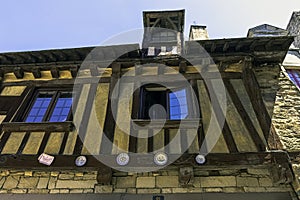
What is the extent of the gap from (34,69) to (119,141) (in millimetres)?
2706

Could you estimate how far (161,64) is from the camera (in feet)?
17.5

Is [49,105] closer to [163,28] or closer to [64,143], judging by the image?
[64,143]

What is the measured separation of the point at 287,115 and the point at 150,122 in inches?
102

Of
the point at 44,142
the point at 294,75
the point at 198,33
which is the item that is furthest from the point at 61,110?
the point at 294,75

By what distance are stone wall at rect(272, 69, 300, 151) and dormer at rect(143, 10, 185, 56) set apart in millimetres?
2733

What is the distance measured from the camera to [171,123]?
14.2ft

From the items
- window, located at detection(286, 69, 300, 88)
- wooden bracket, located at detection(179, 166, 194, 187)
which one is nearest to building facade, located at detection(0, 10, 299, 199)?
wooden bracket, located at detection(179, 166, 194, 187)

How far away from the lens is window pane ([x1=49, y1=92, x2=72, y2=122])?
190 inches

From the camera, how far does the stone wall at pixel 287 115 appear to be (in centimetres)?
431

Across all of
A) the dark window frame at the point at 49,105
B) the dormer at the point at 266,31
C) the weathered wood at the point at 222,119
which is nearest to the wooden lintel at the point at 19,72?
the dark window frame at the point at 49,105

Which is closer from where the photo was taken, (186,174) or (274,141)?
(186,174)

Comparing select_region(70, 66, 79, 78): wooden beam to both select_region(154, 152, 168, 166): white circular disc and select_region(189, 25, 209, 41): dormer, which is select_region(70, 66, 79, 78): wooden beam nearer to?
select_region(154, 152, 168, 166): white circular disc

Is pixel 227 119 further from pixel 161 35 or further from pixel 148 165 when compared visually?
pixel 161 35

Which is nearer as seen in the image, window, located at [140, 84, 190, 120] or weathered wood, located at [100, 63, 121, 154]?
weathered wood, located at [100, 63, 121, 154]
